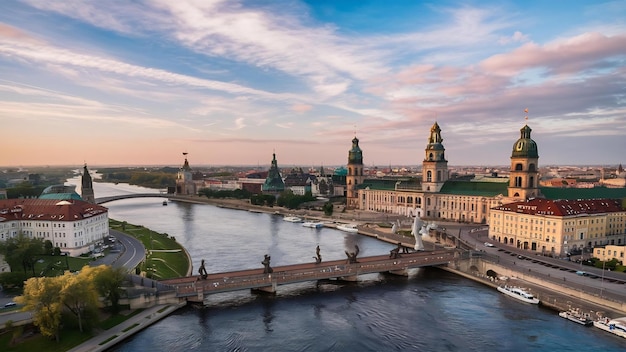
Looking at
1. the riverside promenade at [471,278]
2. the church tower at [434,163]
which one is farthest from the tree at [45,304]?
the church tower at [434,163]

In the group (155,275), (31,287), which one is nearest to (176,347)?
(31,287)

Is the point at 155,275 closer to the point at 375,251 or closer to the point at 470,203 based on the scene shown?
the point at 375,251

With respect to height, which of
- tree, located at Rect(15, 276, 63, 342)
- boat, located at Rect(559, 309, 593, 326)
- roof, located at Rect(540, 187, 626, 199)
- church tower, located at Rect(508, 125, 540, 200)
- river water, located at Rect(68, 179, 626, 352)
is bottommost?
river water, located at Rect(68, 179, 626, 352)

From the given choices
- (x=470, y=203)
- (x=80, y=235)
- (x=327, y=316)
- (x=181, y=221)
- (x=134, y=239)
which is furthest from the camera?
(x=181, y=221)

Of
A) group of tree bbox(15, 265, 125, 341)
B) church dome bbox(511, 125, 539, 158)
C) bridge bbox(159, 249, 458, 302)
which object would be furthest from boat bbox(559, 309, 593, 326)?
church dome bbox(511, 125, 539, 158)

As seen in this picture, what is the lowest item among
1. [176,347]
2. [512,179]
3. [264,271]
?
[176,347]

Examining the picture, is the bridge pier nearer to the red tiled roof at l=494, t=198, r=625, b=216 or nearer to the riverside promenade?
the riverside promenade

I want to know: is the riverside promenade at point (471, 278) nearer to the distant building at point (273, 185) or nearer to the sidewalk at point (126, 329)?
A: the sidewalk at point (126, 329)
